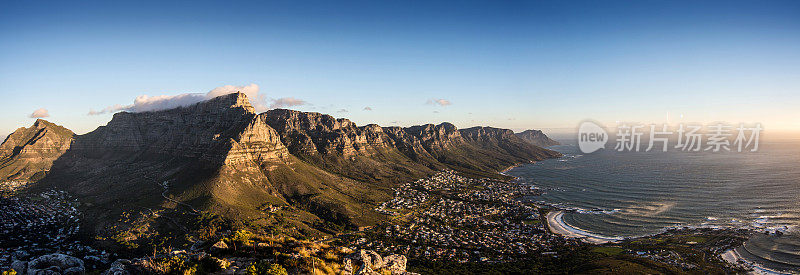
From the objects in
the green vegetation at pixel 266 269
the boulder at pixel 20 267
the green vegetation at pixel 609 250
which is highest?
the green vegetation at pixel 266 269

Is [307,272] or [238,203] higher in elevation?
[307,272]

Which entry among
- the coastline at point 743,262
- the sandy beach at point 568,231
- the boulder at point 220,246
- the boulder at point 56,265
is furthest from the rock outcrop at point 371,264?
the coastline at point 743,262

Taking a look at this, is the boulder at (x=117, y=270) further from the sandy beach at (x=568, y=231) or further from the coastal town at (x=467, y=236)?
the sandy beach at (x=568, y=231)

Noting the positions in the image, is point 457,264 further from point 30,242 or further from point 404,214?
point 30,242

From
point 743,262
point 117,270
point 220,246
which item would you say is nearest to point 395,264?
point 220,246

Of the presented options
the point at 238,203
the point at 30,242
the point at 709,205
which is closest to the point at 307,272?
the point at 238,203

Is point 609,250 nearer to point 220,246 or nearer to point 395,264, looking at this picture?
point 395,264
